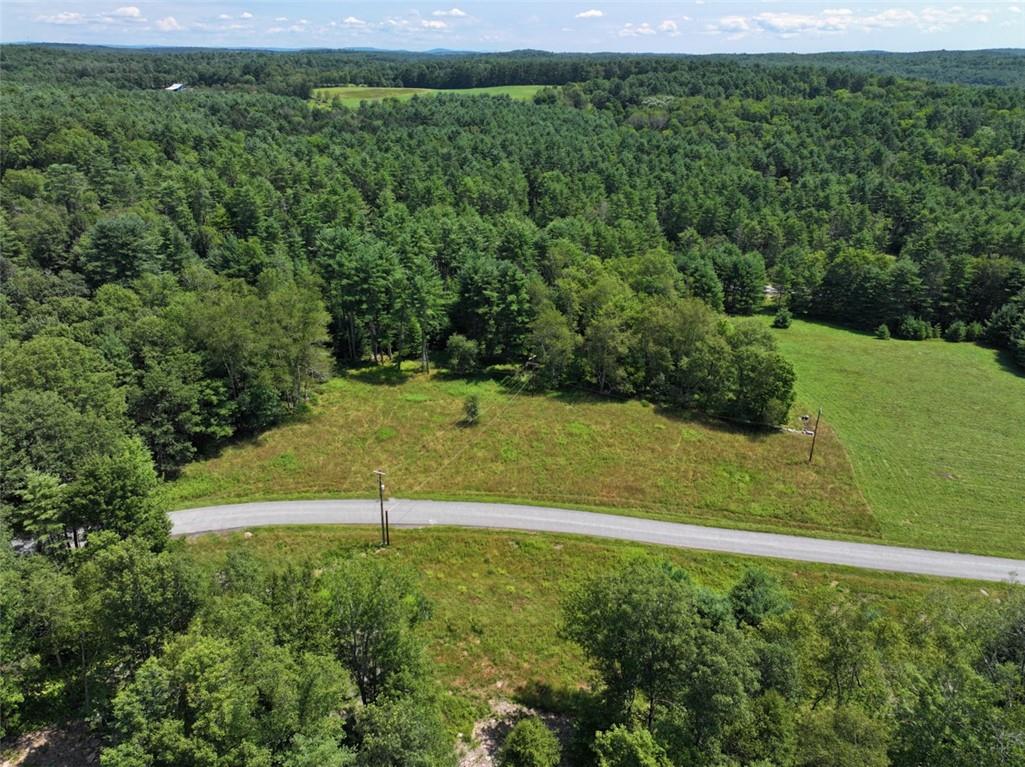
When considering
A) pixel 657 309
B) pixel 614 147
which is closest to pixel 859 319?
pixel 657 309

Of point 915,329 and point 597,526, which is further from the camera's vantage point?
point 915,329

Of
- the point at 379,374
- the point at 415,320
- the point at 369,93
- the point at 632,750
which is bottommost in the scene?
the point at 379,374

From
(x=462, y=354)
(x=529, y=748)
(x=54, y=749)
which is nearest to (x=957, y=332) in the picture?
(x=462, y=354)

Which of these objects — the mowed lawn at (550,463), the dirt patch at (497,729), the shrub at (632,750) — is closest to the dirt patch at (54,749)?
the dirt patch at (497,729)

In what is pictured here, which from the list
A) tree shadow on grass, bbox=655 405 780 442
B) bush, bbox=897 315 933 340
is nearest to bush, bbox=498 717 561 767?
tree shadow on grass, bbox=655 405 780 442

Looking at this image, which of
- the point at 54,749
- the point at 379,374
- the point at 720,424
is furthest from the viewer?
the point at 379,374

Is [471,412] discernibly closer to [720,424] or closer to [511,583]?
[511,583]

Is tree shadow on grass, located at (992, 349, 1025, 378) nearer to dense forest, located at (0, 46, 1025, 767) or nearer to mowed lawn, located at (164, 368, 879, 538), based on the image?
dense forest, located at (0, 46, 1025, 767)
